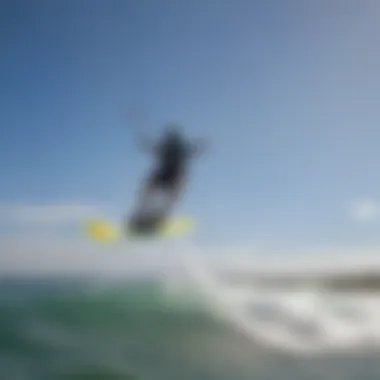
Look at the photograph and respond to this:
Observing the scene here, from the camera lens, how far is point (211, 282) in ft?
7.87

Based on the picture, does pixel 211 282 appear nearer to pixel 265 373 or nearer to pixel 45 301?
pixel 265 373

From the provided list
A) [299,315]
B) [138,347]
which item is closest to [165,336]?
[138,347]

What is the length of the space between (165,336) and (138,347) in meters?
0.11

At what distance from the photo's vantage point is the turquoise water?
2.35 meters

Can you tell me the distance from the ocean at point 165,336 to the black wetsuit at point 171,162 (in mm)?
392

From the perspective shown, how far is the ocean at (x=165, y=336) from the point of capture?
2350 mm

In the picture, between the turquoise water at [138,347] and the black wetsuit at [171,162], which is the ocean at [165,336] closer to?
the turquoise water at [138,347]

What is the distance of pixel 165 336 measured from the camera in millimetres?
2379

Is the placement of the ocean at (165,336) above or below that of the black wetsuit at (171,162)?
below

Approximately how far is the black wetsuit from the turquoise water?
40cm

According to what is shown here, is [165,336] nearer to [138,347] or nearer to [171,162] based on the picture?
[138,347]

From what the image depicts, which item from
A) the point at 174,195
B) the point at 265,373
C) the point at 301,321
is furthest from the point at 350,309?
the point at 174,195

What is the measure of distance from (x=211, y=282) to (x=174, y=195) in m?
0.37

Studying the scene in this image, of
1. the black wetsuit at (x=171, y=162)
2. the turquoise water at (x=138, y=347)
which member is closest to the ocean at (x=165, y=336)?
the turquoise water at (x=138, y=347)
